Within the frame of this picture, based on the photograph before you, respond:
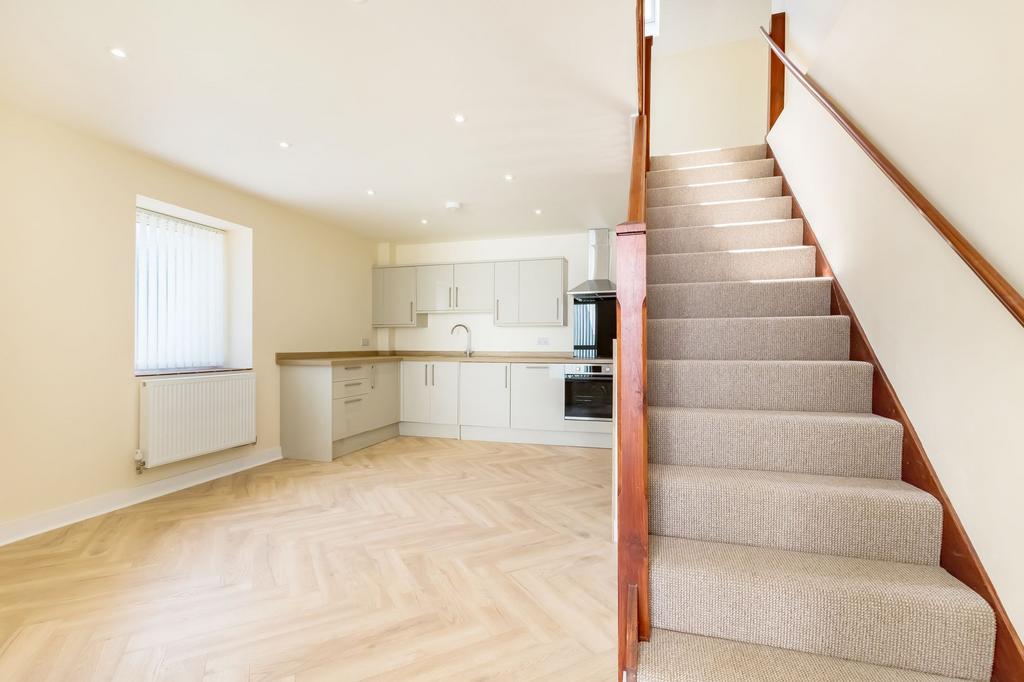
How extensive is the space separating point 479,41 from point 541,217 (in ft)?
9.52

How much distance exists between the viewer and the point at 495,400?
17.0 feet

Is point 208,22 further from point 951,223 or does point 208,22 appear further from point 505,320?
point 505,320

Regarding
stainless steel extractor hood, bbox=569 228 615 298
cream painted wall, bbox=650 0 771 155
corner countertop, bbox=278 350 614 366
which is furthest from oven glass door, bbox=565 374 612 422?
cream painted wall, bbox=650 0 771 155

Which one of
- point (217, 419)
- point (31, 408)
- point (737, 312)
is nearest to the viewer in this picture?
point (737, 312)

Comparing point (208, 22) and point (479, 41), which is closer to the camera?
point (208, 22)

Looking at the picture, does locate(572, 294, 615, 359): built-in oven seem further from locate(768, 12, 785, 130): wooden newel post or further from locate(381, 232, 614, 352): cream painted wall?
locate(768, 12, 785, 130): wooden newel post

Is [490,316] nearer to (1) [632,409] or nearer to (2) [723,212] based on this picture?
(2) [723,212]

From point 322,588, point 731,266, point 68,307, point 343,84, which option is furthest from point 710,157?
point 68,307

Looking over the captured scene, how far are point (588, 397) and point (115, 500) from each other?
3750mm

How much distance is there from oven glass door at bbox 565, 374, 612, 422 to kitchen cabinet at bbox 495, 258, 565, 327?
80cm

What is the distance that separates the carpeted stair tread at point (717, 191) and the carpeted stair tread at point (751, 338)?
3.96ft

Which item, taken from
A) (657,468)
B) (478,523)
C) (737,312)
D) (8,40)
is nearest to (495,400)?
(478,523)

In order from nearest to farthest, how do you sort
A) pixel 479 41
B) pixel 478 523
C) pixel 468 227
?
pixel 479 41 < pixel 478 523 < pixel 468 227

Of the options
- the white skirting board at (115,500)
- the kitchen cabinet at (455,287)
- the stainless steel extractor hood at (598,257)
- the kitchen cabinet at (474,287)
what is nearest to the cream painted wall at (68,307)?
the white skirting board at (115,500)
